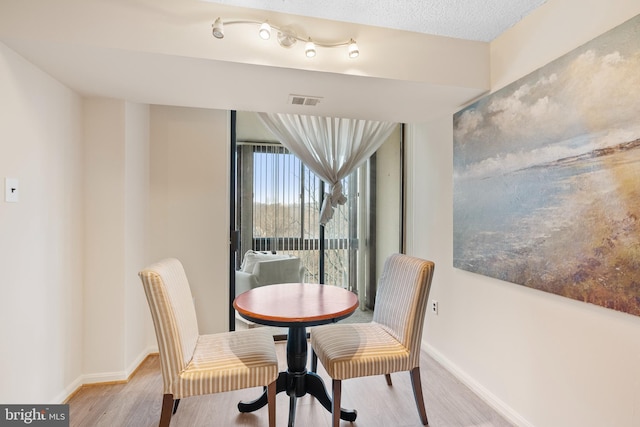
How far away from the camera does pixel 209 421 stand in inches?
70.4

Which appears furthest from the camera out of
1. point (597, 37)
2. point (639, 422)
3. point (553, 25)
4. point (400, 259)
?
point (400, 259)

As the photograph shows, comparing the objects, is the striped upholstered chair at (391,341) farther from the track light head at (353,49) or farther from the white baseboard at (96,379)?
the white baseboard at (96,379)

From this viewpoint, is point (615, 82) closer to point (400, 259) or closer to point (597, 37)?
point (597, 37)

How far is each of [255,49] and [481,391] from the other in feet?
8.51

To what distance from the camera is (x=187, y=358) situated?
1547mm

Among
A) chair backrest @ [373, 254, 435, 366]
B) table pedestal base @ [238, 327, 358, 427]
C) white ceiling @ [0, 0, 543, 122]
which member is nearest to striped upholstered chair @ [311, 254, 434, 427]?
chair backrest @ [373, 254, 435, 366]

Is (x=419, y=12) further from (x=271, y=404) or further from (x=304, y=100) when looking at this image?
(x=271, y=404)

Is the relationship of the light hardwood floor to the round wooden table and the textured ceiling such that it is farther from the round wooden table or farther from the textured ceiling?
the textured ceiling

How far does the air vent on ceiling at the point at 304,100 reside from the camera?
212 cm

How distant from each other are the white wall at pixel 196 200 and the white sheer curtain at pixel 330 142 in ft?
1.80

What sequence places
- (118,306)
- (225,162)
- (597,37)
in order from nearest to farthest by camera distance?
(597,37) → (118,306) → (225,162)

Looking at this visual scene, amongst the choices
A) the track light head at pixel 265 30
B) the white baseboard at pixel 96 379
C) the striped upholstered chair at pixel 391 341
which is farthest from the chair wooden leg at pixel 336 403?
the track light head at pixel 265 30

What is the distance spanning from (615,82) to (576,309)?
1.05 m

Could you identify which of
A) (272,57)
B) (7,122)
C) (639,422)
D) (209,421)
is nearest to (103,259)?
(7,122)
